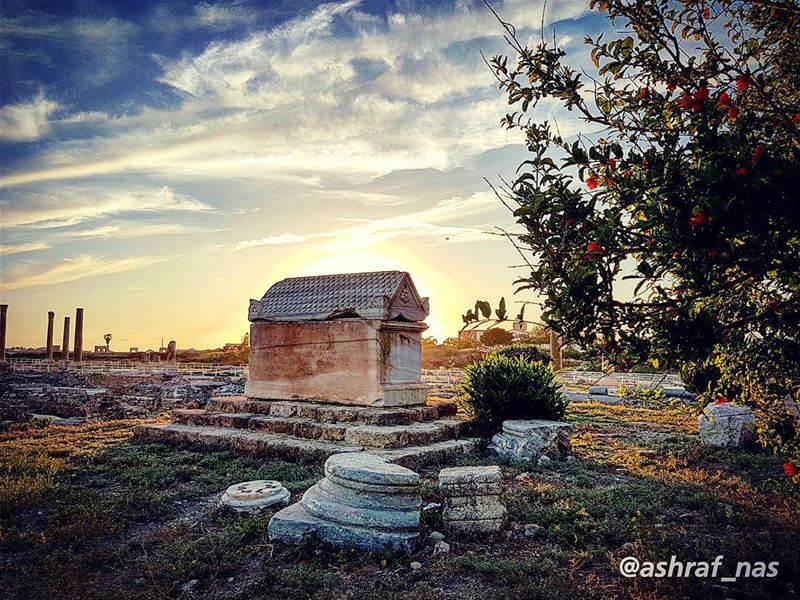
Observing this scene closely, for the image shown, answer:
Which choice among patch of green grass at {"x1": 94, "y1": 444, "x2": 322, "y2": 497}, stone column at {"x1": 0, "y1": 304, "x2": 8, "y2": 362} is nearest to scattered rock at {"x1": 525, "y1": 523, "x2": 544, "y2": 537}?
patch of green grass at {"x1": 94, "y1": 444, "x2": 322, "y2": 497}

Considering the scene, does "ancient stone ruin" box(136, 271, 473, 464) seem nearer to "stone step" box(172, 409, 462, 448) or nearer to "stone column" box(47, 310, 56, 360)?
"stone step" box(172, 409, 462, 448)

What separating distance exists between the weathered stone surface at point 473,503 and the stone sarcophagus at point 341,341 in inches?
169

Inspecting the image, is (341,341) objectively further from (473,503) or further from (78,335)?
(78,335)

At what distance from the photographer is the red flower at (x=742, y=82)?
9.23ft

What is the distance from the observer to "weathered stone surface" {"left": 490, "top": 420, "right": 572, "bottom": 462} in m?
8.34

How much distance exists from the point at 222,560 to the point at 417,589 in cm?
172

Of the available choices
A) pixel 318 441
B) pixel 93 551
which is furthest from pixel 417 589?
pixel 318 441

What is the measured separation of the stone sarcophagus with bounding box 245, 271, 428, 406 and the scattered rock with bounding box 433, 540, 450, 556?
4726 mm

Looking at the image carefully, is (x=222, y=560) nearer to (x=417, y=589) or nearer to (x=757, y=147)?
(x=417, y=589)

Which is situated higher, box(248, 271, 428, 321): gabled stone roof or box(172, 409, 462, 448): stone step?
box(248, 271, 428, 321): gabled stone roof

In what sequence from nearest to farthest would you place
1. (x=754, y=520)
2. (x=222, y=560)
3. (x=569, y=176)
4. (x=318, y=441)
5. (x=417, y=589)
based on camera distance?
(x=569, y=176), (x=417, y=589), (x=222, y=560), (x=754, y=520), (x=318, y=441)

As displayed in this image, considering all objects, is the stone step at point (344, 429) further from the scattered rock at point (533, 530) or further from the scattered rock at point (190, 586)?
the scattered rock at point (190, 586)

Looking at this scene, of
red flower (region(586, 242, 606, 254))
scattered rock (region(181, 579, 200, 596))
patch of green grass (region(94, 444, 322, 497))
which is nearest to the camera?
red flower (region(586, 242, 606, 254))

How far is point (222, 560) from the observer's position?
174 inches
